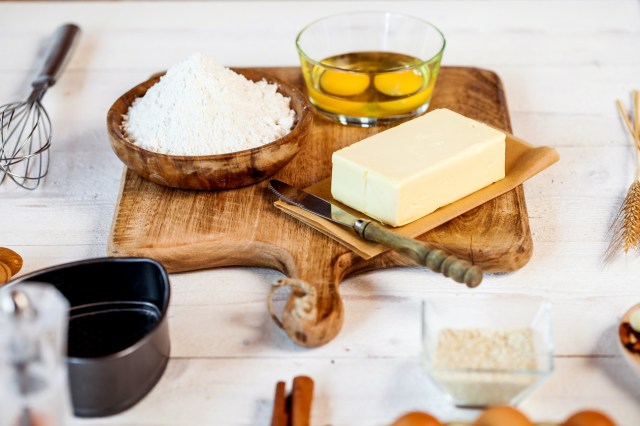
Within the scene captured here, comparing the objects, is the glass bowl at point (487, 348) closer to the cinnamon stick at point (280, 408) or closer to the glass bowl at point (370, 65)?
the cinnamon stick at point (280, 408)

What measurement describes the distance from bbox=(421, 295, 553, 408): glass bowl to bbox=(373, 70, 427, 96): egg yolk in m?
0.69

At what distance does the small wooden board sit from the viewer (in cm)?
141

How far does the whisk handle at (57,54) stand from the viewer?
199cm

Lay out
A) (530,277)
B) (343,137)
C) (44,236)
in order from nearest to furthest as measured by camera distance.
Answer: (530,277) < (44,236) < (343,137)

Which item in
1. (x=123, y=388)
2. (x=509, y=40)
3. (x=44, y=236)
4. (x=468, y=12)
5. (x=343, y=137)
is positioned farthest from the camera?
(x=468, y=12)

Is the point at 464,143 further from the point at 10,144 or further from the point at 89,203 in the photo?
the point at 10,144

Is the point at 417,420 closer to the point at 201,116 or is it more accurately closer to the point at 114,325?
the point at 114,325

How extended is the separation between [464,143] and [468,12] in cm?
106

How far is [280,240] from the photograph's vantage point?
143 cm

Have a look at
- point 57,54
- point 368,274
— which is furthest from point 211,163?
point 57,54

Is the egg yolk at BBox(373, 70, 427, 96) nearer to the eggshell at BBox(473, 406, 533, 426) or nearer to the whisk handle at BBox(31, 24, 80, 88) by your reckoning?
the whisk handle at BBox(31, 24, 80, 88)

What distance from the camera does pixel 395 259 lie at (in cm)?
143

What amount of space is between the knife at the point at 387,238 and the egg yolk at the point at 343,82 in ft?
1.15

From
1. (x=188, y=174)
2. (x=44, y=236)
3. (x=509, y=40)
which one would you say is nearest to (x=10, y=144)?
(x=44, y=236)
